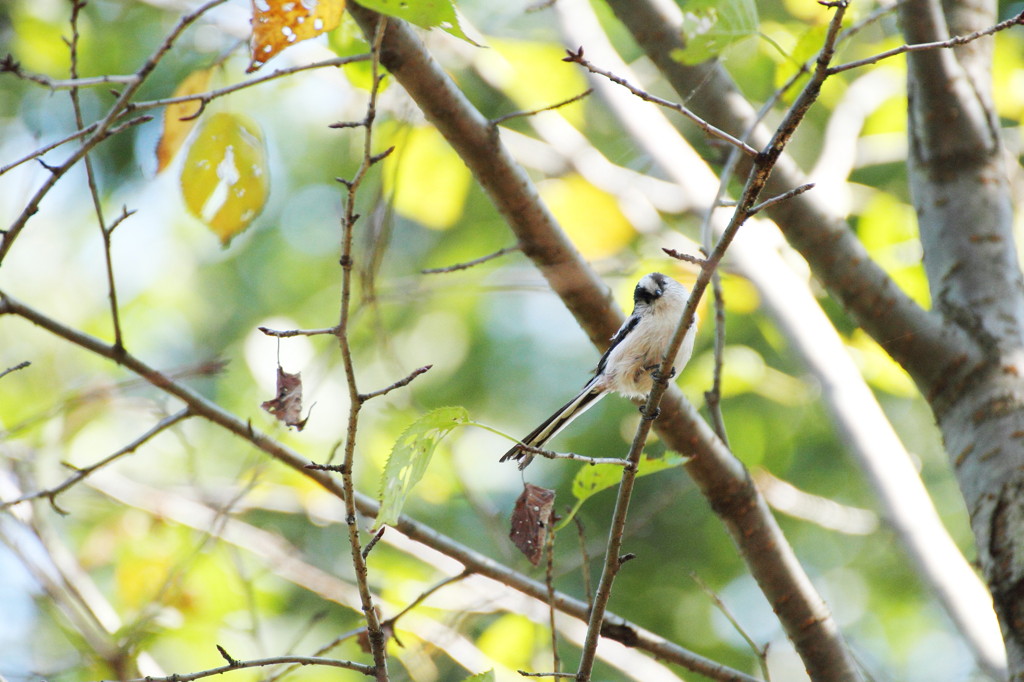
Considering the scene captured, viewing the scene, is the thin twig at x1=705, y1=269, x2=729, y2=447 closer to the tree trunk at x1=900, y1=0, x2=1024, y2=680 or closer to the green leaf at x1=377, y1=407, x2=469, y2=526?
the tree trunk at x1=900, y1=0, x2=1024, y2=680

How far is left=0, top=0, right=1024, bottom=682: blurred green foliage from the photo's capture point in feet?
9.72

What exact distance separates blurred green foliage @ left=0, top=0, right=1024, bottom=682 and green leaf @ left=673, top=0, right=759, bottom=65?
Result: 281 mm

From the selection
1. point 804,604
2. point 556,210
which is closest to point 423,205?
point 556,210

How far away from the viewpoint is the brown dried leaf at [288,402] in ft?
5.54

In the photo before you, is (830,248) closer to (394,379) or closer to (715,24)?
(715,24)

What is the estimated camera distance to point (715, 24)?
1.99 metres

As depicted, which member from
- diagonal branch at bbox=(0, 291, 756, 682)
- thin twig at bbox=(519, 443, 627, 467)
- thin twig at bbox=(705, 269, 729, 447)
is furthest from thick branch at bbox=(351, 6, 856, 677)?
thin twig at bbox=(519, 443, 627, 467)

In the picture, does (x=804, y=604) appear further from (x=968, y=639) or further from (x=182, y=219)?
(x=182, y=219)

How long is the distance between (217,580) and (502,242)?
112 inches

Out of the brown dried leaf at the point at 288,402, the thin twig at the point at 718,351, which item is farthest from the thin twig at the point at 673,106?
the thin twig at the point at 718,351

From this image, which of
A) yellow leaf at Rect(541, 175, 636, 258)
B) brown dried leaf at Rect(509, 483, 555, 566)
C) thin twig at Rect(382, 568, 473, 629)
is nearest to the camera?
brown dried leaf at Rect(509, 483, 555, 566)

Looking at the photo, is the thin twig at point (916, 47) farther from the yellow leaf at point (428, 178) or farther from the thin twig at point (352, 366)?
the yellow leaf at point (428, 178)

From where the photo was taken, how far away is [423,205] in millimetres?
3527

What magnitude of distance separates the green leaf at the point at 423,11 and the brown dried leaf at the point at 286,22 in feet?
0.31
